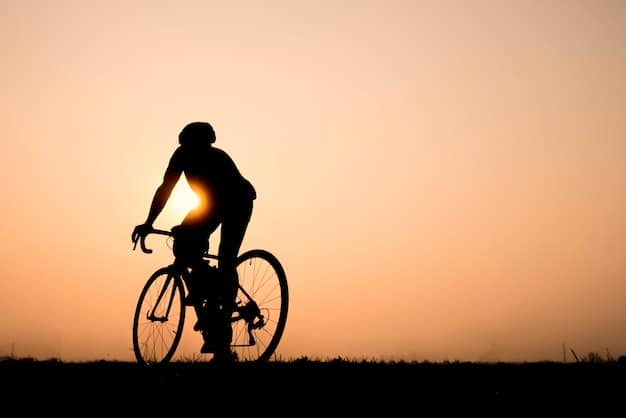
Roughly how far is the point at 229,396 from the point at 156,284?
489 centimetres

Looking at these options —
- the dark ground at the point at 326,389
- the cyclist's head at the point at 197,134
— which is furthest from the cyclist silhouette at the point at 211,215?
the dark ground at the point at 326,389

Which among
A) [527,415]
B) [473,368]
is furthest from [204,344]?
[527,415]

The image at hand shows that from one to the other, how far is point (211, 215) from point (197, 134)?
100 cm

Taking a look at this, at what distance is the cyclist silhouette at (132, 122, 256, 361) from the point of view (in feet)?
29.3

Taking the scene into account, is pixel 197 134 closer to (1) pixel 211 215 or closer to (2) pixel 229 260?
Result: (1) pixel 211 215

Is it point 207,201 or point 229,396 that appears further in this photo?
point 207,201

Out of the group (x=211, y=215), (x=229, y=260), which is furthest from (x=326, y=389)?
(x=211, y=215)

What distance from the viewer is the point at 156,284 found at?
397 inches

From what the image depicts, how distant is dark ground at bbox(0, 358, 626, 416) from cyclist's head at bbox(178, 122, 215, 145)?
286 centimetres

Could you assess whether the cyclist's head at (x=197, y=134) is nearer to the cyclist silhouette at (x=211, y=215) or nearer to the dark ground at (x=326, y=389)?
the cyclist silhouette at (x=211, y=215)

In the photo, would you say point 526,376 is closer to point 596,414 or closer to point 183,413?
point 596,414

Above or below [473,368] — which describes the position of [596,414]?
below

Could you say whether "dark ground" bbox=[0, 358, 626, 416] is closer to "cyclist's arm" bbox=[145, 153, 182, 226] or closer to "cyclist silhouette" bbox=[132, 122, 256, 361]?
"cyclist silhouette" bbox=[132, 122, 256, 361]

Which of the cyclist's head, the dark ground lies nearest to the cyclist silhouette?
the cyclist's head
